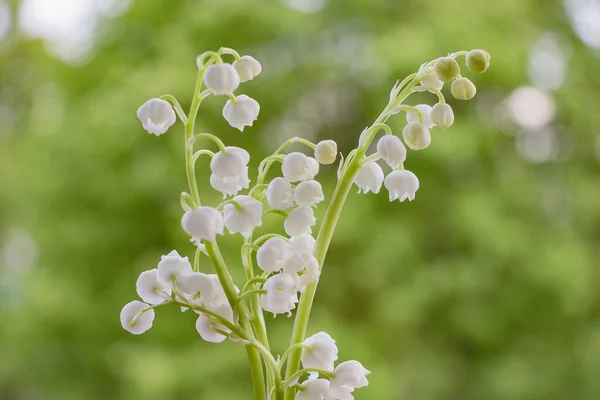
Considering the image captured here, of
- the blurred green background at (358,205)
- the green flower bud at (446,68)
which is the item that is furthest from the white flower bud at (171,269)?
the blurred green background at (358,205)

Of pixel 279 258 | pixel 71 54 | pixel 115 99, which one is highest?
pixel 71 54

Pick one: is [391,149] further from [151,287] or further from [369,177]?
[151,287]

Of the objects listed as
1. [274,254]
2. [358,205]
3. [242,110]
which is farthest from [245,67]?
[358,205]

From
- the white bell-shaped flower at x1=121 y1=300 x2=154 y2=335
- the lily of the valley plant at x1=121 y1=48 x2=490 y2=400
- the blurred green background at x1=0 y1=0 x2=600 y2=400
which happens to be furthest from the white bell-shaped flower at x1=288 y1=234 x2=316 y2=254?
the blurred green background at x1=0 y1=0 x2=600 y2=400

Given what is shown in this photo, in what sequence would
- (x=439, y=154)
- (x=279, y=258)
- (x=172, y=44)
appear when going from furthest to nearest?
(x=172, y=44) → (x=439, y=154) → (x=279, y=258)

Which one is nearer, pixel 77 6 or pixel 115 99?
pixel 115 99

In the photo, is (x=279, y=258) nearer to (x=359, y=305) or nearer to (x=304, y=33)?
(x=304, y=33)

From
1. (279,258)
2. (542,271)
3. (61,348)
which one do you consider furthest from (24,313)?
(279,258)

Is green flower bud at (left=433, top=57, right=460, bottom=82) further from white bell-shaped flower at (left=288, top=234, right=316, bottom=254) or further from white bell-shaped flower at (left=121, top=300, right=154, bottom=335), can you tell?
white bell-shaped flower at (left=121, top=300, right=154, bottom=335)
